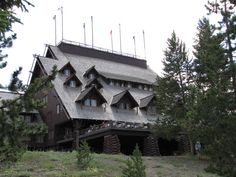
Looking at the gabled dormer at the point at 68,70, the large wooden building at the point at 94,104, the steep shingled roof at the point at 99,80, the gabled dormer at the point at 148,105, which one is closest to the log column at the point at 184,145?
the large wooden building at the point at 94,104

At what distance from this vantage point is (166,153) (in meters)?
47.1

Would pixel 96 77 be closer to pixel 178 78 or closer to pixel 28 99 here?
pixel 178 78

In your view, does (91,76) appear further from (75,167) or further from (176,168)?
(75,167)

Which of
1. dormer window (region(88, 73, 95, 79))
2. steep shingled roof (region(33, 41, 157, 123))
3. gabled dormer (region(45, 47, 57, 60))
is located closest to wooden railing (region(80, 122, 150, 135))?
steep shingled roof (region(33, 41, 157, 123))

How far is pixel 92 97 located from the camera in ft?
148

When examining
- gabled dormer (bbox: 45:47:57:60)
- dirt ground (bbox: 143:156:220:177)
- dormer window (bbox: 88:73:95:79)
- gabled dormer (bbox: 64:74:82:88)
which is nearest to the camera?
dirt ground (bbox: 143:156:220:177)

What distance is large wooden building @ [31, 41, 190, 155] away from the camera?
4075cm

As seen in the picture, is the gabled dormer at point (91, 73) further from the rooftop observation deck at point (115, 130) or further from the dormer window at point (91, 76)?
the rooftop observation deck at point (115, 130)

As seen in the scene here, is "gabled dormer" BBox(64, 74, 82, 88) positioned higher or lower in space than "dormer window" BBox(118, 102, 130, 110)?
higher

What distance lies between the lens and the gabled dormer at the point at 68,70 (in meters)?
48.0

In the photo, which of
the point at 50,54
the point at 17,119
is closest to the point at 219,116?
the point at 17,119

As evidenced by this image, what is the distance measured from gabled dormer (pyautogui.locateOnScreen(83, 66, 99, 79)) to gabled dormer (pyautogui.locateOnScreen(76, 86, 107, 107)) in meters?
4.21

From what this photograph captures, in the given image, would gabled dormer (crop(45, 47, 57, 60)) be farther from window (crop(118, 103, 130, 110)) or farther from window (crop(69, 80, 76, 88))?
window (crop(118, 103, 130, 110))

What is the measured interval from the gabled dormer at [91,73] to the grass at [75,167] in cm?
2116
